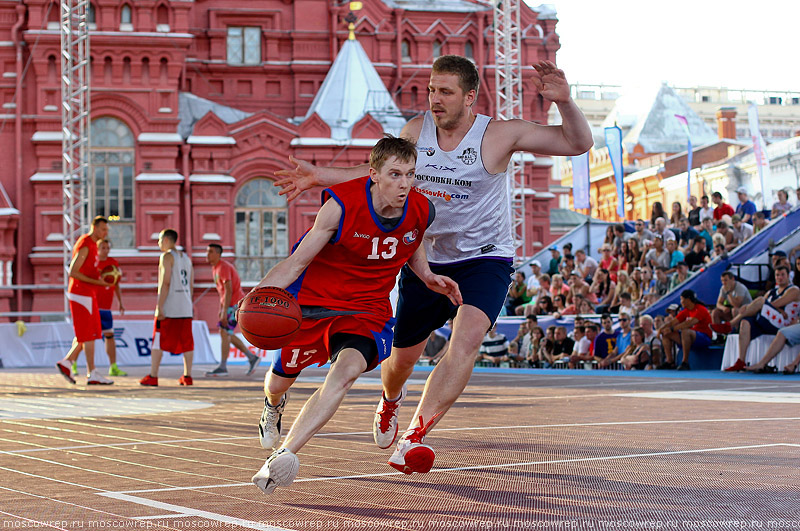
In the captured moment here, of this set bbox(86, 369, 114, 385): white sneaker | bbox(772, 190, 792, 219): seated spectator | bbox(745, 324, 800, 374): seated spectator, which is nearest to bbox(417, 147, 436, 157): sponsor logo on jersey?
bbox(86, 369, 114, 385): white sneaker

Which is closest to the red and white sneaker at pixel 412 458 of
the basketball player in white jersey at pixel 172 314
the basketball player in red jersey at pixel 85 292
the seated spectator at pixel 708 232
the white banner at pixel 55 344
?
the basketball player in white jersey at pixel 172 314

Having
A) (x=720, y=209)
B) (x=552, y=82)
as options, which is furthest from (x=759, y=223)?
(x=552, y=82)

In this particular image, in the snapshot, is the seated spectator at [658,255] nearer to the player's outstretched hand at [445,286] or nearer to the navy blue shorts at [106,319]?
the navy blue shorts at [106,319]

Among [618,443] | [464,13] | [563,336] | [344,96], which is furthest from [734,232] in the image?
[464,13]

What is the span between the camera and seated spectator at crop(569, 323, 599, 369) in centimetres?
1975

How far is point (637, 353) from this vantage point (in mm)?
18516

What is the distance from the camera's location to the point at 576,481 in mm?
5504

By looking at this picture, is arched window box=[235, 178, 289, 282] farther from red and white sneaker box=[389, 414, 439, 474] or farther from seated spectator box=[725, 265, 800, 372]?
red and white sneaker box=[389, 414, 439, 474]

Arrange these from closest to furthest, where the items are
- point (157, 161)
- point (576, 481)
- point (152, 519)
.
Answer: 1. point (152, 519)
2. point (576, 481)
3. point (157, 161)

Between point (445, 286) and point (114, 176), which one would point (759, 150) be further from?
point (445, 286)

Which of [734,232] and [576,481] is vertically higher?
[734,232]

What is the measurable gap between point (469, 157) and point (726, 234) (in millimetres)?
15036

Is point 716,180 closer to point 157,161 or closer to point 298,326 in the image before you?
point 157,161

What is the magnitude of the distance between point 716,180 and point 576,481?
53.9 m
